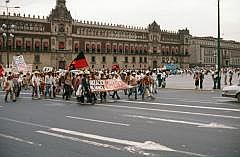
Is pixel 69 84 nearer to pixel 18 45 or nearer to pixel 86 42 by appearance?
pixel 18 45

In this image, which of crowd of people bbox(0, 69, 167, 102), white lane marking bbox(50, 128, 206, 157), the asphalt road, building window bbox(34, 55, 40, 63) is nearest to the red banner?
crowd of people bbox(0, 69, 167, 102)

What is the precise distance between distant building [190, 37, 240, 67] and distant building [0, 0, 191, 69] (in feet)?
49.4

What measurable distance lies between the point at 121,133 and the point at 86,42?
78892 mm

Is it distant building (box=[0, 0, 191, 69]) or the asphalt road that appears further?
distant building (box=[0, 0, 191, 69])

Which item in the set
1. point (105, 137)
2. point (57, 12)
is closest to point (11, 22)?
point (57, 12)

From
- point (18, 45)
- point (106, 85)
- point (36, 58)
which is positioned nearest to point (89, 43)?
point (36, 58)

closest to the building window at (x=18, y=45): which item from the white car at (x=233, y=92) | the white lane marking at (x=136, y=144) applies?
the white car at (x=233, y=92)

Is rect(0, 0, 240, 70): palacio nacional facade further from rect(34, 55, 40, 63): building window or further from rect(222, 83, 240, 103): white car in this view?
rect(222, 83, 240, 103): white car

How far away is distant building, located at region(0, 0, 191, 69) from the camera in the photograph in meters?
78.4

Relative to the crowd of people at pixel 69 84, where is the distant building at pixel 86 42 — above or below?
above

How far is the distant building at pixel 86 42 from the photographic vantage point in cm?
7844

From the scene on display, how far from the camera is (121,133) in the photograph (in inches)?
418

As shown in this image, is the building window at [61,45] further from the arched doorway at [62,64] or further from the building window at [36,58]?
the building window at [36,58]

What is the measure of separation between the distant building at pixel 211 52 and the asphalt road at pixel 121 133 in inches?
4225
